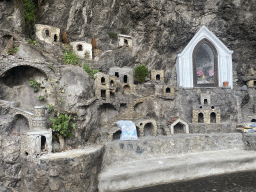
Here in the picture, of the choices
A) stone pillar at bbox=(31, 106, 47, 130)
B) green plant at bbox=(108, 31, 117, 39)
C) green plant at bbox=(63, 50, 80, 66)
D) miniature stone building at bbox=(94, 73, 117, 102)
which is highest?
green plant at bbox=(108, 31, 117, 39)

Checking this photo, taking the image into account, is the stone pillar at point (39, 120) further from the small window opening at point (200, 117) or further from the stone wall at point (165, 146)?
the small window opening at point (200, 117)

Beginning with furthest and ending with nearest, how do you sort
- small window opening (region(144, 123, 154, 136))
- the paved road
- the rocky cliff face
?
small window opening (region(144, 123, 154, 136)) < the rocky cliff face < the paved road

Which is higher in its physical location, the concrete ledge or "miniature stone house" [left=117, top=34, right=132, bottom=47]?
"miniature stone house" [left=117, top=34, right=132, bottom=47]

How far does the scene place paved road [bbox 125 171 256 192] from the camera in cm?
1346

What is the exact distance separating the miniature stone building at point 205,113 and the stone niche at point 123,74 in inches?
371

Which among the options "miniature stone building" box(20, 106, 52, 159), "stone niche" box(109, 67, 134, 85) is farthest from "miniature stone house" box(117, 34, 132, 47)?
"miniature stone building" box(20, 106, 52, 159)

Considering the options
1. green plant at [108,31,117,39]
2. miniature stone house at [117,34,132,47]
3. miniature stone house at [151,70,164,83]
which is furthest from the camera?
miniature stone house at [117,34,132,47]

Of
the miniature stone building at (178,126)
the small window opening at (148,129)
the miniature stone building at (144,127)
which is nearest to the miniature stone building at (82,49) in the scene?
the miniature stone building at (144,127)

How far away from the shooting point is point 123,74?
24500mm

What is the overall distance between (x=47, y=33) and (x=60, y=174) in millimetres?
18121

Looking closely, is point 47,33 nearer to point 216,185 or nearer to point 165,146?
point 165,146

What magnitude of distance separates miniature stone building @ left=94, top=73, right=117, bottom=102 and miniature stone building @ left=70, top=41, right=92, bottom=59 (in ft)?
17.1

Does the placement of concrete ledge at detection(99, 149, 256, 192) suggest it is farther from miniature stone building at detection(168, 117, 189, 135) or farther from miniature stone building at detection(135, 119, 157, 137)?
miniature stone building at detection(135, 119, 157, 137)

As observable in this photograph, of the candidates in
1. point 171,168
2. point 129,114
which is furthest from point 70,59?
point 171,168
